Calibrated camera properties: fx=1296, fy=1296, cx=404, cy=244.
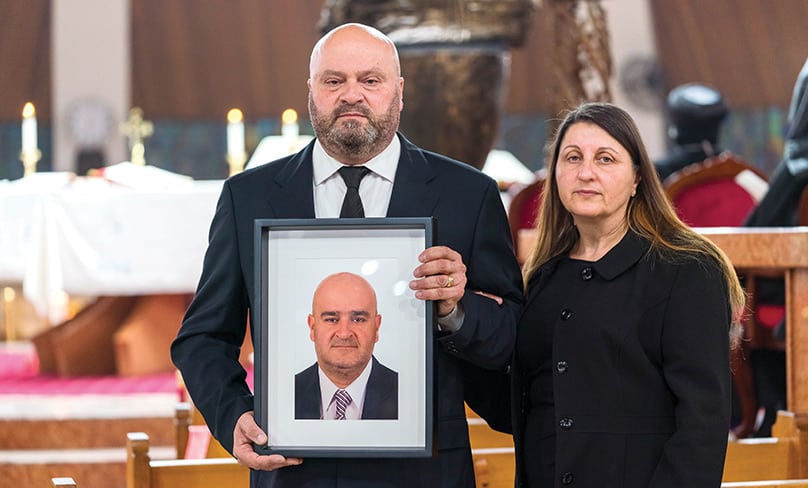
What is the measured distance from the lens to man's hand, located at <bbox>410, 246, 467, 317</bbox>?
6.25ft

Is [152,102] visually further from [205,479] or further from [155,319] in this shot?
[205,479]

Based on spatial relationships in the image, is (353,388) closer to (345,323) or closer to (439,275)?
(345,323)

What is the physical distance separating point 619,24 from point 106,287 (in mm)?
8501

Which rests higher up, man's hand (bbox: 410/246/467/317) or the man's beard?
the man's beard

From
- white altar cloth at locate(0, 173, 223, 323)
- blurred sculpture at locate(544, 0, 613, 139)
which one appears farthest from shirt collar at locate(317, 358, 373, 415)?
white altar cloth at locate(0, 173, 223, 323)

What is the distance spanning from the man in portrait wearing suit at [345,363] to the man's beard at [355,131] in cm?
22

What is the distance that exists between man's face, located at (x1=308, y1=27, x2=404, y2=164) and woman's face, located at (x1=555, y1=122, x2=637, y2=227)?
0.32 m

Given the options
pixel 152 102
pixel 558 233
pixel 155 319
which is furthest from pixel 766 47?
pixel 558 233

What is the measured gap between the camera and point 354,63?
2.06 metres

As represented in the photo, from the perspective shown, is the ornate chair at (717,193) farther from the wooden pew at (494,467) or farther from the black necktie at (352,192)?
the black necktie at (352,192)

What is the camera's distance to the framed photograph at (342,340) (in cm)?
196

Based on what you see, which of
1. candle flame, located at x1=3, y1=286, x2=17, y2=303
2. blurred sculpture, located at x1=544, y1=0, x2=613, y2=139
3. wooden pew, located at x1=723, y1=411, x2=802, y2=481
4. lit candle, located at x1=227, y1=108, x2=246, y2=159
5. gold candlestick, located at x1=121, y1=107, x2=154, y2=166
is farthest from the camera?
candle flame, located at x1=3, y1=286, x2=17, y2=303

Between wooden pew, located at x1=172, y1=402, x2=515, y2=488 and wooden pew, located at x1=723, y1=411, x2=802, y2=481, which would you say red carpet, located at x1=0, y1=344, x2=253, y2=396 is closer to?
wooden pew, located at x1=172, y1=402, x2=515, y2=488

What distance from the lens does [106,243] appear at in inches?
206
